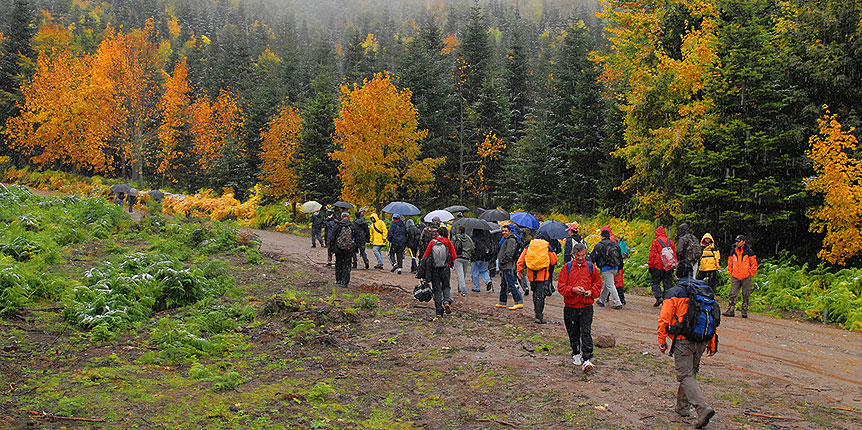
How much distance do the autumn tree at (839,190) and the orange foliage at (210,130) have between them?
119 feet

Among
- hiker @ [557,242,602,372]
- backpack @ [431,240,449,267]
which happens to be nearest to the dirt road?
backpack @ [431,240,449,267]

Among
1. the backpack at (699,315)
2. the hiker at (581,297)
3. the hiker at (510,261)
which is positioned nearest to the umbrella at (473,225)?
the hiker at (510,261)

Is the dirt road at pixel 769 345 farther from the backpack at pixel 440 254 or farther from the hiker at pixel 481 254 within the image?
the backpack at pixel 440 254

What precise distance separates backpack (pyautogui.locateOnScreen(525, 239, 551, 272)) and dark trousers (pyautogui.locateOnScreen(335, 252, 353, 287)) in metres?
5.33

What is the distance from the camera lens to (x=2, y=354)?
23.4 feet

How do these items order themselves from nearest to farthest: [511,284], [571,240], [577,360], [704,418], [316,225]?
[704,418] < [577,360] < [511,284] < [571,240] < [316,225]

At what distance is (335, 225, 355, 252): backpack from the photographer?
1409 cm

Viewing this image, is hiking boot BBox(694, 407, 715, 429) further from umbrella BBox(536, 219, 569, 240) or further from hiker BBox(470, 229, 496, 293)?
hiker BBox(470, 229, 496, 293)

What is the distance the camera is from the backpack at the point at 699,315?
5996 mm

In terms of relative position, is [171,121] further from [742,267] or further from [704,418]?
[704,418]

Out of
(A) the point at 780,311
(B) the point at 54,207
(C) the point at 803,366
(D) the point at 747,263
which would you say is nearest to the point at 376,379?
(C) the point at 803,366

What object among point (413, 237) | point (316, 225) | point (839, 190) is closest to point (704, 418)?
point (839, 190)

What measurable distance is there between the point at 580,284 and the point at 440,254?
379 centimetres

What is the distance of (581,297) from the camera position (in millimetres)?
7801
